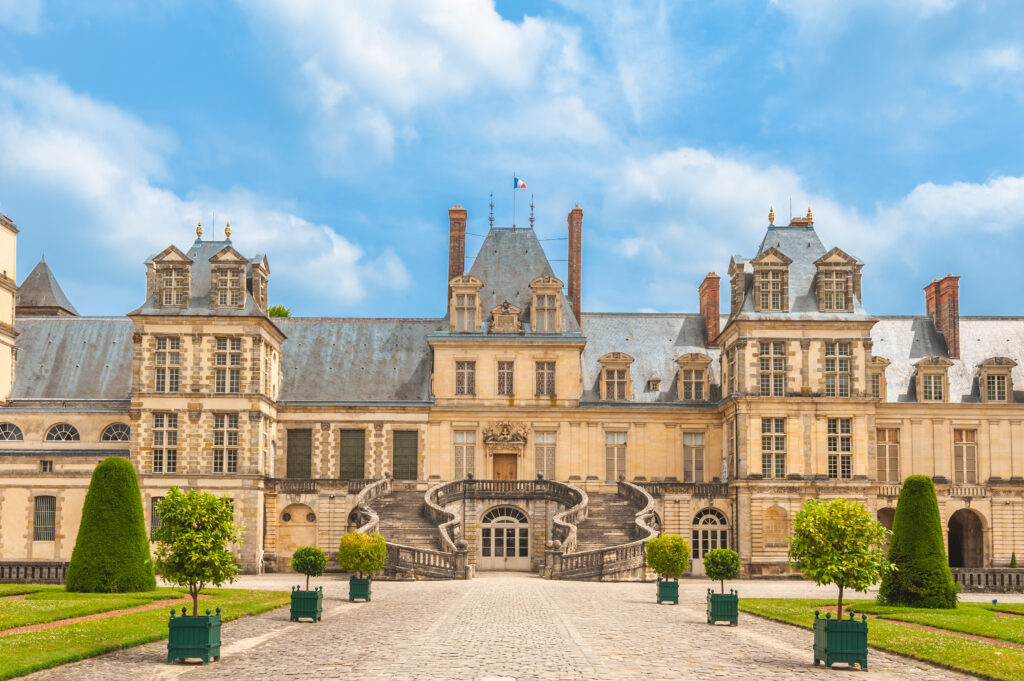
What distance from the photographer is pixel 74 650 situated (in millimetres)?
18547

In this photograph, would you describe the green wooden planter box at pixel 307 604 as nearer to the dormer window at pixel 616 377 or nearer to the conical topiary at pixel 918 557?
the conical topiary at pixel 918 557

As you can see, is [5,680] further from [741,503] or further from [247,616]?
[741,503]

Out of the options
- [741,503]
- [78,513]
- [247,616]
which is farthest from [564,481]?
[247,616]

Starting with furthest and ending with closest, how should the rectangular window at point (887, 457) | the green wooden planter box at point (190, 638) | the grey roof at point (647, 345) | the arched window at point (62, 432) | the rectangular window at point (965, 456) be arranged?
the grey roof at point (647, 345)
the rectangular window at point (887, 457)
the rectangular window at point (965, 456)
the arched window at point (62, 432)
the green wooden planter box at point (190, 638)

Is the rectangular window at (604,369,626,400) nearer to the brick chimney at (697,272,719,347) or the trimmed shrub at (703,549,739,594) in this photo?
the brick chimney at (697,272,719,347)

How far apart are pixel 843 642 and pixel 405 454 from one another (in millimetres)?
32940

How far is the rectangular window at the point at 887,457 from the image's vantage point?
49.2 meters

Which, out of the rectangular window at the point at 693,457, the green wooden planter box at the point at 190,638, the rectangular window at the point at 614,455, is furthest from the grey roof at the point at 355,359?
the green wooden planter box at the point at 190,638

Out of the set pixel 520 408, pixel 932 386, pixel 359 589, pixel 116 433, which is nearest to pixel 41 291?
pixel 116 433

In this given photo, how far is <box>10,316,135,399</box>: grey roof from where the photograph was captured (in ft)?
162

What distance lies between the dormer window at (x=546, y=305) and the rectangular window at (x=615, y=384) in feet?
10.1

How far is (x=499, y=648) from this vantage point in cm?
1973

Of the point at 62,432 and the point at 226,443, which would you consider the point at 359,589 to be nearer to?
the point at 226,443

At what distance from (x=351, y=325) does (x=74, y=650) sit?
36.1 meters
